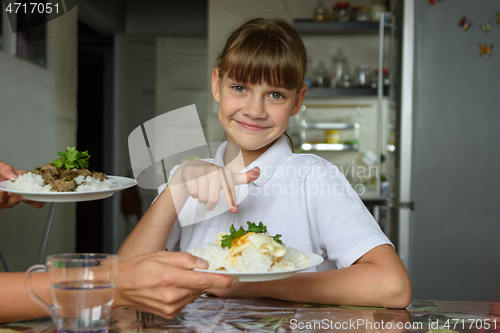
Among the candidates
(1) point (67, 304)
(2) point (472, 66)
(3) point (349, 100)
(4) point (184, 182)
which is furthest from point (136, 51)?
(1) point (67, 304)

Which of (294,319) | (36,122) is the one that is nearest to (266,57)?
(294,319)

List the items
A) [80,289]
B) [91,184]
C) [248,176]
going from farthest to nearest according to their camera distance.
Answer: [91,184] → [248,176] → [80,289]

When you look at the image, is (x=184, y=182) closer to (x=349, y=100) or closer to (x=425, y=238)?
(x=425, y=238)

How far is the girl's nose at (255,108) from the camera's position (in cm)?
91

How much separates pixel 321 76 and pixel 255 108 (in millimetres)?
2748

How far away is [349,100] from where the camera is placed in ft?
12.1

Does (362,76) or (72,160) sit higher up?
(362,76)

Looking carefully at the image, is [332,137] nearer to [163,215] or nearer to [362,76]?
[362,76]

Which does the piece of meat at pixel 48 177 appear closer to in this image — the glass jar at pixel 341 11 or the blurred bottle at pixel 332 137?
the blurred bottle at pixel 332 137

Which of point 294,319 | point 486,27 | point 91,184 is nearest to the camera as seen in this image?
point 294,319

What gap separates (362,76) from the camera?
3457mm

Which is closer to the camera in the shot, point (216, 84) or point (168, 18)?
point (216, 84)

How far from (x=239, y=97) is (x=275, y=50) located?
0.12 m

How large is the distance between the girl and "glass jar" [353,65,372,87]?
2.57 meters
